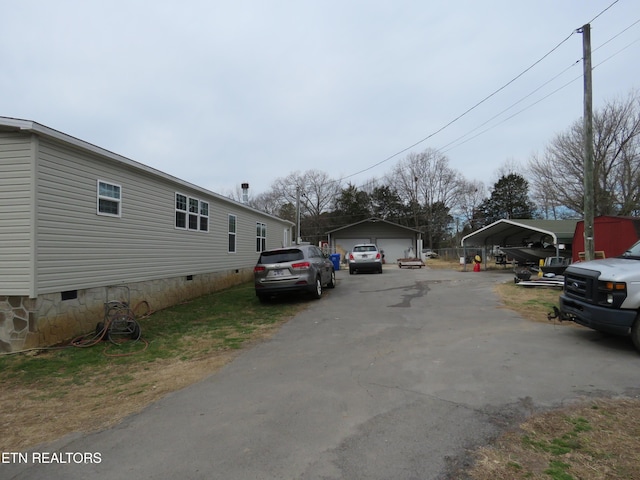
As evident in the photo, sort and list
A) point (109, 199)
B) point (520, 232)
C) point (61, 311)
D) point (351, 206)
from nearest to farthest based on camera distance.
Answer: point (61, 311)
point (109, 199)
point (520, 232)
point (351, 206)

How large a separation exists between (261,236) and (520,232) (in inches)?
678

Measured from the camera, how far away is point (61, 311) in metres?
7.36

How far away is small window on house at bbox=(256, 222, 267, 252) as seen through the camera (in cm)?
1878

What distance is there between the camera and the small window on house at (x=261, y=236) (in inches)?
739

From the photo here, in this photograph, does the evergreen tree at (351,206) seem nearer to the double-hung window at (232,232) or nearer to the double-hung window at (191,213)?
the double-hung window at (232,232)

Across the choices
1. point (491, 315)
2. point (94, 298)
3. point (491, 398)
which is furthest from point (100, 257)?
point (491, 315)

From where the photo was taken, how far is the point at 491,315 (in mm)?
8617

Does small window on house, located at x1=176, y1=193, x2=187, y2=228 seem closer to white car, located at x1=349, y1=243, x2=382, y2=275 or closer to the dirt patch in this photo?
the dirt patch

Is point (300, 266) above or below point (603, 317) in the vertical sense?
above

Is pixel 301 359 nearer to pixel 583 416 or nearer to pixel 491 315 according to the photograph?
pixel 583 416

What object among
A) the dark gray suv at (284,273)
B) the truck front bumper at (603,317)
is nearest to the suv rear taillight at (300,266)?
the dark gray suv at (284,273)

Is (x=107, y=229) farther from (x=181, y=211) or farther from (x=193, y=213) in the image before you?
(x=193, y=213)

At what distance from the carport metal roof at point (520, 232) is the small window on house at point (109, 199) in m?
17.9

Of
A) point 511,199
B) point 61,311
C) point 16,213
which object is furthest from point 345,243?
point 511,199
